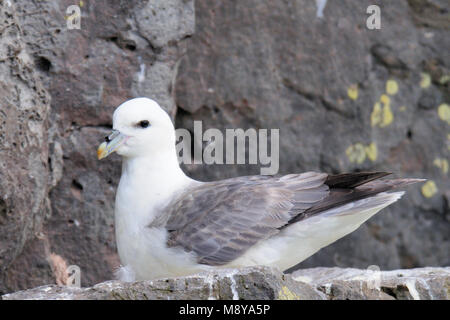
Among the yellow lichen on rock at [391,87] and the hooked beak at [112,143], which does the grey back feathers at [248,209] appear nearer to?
the hooked beak at [112,143]

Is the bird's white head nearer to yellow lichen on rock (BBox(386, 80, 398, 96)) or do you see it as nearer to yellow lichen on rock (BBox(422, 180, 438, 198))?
yellow lichen on rock (BBox(386, 80, 398, 96))

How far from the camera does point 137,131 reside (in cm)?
364

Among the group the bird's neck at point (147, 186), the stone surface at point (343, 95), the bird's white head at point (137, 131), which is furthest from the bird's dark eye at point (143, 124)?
the stone surface at point (343, 95)

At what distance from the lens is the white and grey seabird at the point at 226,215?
341 centimetres

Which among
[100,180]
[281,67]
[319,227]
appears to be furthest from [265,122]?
[319,227]

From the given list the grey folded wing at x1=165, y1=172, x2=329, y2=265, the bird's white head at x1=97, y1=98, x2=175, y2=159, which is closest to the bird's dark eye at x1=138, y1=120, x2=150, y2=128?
the bird's white head at x1=97, y1=98, x2=175, y2=159

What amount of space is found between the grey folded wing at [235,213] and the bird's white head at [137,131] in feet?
0.91

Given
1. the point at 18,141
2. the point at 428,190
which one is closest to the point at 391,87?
the point at 428,190

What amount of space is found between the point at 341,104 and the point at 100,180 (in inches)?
58.5

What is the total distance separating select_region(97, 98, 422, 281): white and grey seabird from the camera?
341cm

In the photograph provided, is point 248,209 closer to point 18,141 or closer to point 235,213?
point 235,213

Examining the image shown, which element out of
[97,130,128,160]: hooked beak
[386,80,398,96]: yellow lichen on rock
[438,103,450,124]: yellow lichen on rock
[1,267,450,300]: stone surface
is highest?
[386,80,398,96]: yellow lichen on rock

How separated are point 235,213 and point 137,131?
564 millimetres

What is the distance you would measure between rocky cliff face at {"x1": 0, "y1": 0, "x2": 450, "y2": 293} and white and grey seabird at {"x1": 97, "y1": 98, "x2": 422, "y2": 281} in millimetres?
432
